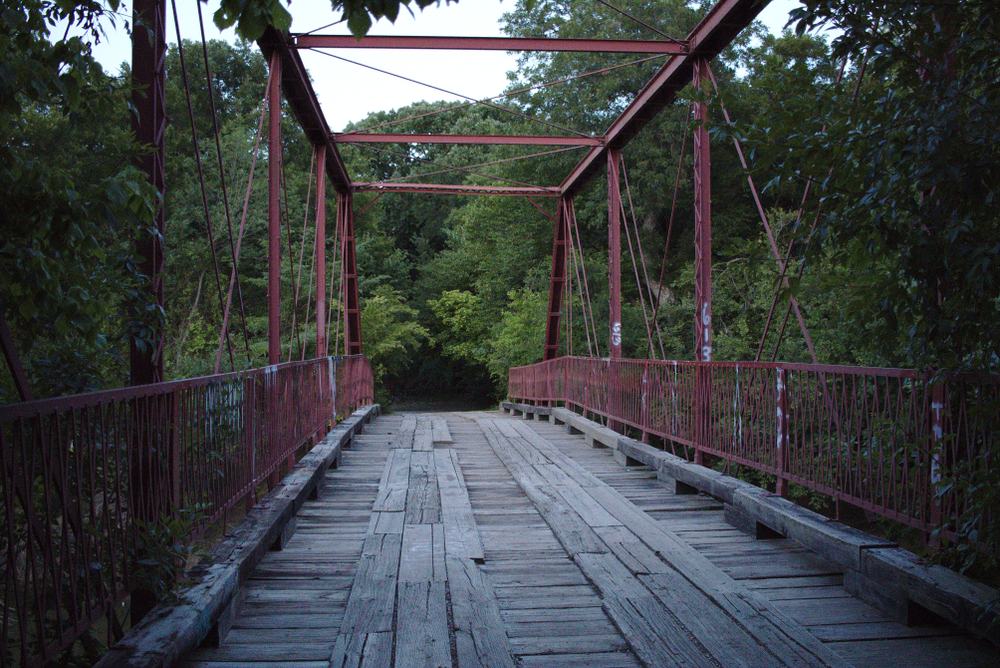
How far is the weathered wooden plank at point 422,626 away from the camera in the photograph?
117 inches

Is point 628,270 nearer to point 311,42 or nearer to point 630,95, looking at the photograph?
point 630,95

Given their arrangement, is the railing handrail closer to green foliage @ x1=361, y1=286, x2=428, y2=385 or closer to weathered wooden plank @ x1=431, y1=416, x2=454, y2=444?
weathered wooden plank @ x1=431, y1=416, x2=454, y2=444

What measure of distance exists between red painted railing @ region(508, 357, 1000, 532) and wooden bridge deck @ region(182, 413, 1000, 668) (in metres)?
0.49

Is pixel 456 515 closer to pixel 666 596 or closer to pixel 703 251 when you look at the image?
pixel 666 596

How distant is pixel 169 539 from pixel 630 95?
2304cm

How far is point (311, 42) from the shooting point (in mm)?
8742

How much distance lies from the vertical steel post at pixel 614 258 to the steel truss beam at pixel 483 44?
9.60 ft

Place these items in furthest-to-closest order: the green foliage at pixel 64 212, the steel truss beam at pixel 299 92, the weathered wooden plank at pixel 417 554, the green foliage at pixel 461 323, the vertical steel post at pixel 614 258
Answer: the green foliage at pixel 461 323 < the vertical steel post at pixel 614 258 < the steel truss beam at pixel 299 92 < the weathered wooden plank at pixel 417 554 < the green foliage at pixel 64 212

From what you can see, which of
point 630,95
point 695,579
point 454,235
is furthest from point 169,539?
point 454,235

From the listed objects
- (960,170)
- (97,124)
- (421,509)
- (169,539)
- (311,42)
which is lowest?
Answer: (421,509)

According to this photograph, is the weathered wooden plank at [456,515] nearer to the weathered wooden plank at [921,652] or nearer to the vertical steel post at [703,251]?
the weathered wooden plank at [921,652]

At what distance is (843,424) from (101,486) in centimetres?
366

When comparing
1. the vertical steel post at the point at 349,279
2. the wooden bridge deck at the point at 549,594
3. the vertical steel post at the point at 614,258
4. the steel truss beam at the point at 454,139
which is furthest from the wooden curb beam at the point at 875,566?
the vertical steel post at the point at 349,279

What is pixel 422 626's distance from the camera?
3318 millimetres
